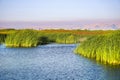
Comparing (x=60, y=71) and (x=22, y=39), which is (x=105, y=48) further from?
(x=22, y=39)

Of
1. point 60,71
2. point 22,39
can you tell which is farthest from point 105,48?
point 22,39

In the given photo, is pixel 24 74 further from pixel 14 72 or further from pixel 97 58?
pixel 97 58

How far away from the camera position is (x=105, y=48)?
2480cm

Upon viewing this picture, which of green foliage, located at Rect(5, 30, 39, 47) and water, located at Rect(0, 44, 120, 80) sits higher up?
green foliage, located at Rect(5, 30, 39, 47)

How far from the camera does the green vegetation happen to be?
2408 cm

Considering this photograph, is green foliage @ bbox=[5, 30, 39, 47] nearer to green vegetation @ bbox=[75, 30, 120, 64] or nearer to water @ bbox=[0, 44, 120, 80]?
green vegetation @ bbox=[75, 30, 120, 64]

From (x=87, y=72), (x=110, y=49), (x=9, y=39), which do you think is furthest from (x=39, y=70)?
(x=9, y=39)

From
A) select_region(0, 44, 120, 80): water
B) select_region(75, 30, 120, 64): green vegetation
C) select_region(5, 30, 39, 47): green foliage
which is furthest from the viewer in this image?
select_region(5, 30, 39, 47): green foliage

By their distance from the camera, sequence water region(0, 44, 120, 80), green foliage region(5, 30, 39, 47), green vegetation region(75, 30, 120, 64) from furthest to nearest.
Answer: green foliage region(5, 30, 39, 47), green vegetation region(75, 30, 120, 64), water region(0, 44, 120, 80)

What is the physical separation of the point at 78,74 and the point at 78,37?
36.8 meters

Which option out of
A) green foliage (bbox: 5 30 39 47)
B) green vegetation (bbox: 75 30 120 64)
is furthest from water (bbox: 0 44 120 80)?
green foliage (bbox: 5 30 39 47)

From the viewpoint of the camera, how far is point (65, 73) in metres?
21.4

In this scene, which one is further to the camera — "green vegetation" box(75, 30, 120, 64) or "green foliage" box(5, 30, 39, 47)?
"green foliage" box(5, 30, 39, 47)

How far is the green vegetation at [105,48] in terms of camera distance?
24078 mm
